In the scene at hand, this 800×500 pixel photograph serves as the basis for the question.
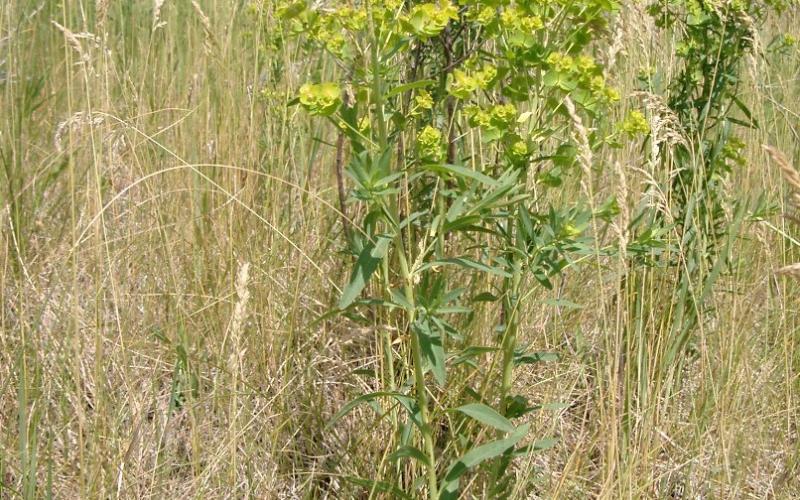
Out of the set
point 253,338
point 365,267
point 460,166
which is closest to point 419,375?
point 365,267

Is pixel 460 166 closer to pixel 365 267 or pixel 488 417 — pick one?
pixel 365 267

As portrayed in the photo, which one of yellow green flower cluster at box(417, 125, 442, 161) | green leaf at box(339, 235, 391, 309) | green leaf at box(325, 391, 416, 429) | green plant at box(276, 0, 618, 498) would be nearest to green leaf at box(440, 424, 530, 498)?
green plant at box(276, 0, 618, 498)

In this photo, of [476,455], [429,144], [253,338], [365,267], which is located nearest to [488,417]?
[476,455]

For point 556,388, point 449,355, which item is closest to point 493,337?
point 556,388

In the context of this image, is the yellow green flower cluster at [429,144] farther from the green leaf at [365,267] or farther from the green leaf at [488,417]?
the green leaf at [488,417]

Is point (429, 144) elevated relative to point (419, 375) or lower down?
elevated

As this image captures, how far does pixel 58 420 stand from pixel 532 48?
123 centimetres

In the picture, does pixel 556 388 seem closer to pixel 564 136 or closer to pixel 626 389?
pixel 626 389

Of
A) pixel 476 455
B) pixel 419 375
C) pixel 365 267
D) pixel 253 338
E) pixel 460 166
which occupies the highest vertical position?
pixel 460 166

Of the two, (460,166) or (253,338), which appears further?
(253,338)

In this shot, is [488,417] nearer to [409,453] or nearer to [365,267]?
[409,453]

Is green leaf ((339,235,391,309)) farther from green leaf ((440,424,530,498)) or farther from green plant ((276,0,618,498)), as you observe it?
green leaf ((440,424,530,498))

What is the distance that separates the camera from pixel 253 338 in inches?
86.3

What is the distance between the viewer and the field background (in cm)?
180
